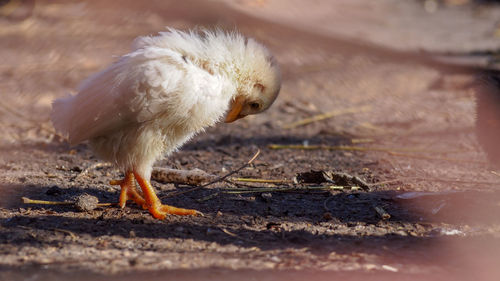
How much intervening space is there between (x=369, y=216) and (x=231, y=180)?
1.11 m

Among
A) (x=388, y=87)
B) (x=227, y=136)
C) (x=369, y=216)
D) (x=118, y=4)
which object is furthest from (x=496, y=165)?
(x=118, y=4)

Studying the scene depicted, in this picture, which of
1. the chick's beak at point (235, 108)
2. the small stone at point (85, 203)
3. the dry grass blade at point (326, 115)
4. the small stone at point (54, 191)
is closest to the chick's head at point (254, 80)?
the chick's beak at point (235, 108)

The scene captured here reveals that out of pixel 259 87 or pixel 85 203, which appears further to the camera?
pixel 259 87

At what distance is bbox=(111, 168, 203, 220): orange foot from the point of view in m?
3.64

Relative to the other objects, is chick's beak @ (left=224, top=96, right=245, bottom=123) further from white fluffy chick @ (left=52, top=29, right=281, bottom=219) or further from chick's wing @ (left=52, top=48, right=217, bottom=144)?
chick's wing @ (left=52, top=48, right=217, bottom=144)

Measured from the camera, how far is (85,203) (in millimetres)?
3631

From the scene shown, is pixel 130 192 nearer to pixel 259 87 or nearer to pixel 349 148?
pixel 259 87

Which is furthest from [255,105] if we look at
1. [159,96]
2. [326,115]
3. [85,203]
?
[326,115]

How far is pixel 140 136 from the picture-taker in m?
Answer: 3.54

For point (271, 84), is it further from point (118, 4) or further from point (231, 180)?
point (118, 4)

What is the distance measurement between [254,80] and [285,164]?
1.17 m

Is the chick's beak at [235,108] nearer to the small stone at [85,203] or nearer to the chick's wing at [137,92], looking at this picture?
the chick's wing at [137,92]

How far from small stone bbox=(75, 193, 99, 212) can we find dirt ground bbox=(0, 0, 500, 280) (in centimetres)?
3

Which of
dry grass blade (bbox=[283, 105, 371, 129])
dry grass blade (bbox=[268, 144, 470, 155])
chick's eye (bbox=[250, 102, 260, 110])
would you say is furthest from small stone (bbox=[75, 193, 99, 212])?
Result: dry grass blade (bbox=[283, 105, 371, 129])
